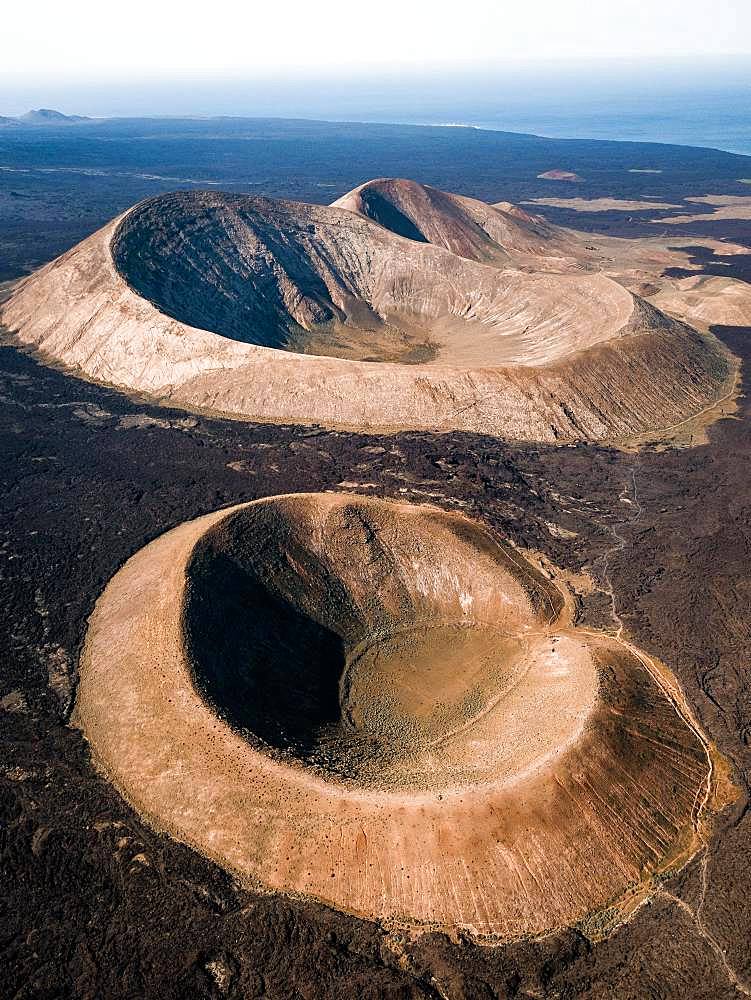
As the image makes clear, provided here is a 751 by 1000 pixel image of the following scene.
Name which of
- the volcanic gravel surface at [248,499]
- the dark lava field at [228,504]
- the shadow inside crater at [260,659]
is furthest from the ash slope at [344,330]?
the shadow inside crater at [260,659]

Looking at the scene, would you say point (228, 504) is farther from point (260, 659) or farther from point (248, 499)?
point (260, 659)

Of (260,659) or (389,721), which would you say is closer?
(389,721)

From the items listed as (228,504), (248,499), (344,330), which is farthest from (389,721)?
(344,330)

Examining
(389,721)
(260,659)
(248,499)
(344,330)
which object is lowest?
(389,721)

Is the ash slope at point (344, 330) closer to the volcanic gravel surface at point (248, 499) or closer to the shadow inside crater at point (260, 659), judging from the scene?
the volcanic gravel surface at point (248, 499)

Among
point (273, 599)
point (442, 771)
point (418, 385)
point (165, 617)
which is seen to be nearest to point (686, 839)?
point (442, 771)

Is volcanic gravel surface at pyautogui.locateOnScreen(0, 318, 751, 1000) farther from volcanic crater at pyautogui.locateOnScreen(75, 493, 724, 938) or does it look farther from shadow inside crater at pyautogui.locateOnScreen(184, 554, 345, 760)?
shadow inside crater at pyautogui.locateOnScreen(184, 554, 345, 760)

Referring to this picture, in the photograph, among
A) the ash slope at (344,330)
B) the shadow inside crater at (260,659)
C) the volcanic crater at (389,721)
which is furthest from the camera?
the ash slope at (344,330)

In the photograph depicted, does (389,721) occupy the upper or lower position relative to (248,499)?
lower
